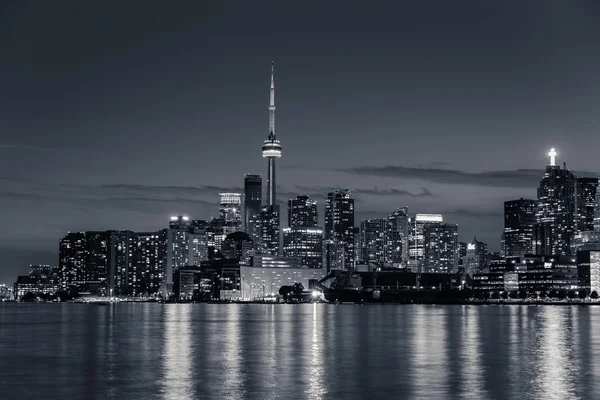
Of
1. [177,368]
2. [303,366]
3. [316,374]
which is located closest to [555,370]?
[316,374]

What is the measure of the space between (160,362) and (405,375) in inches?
760

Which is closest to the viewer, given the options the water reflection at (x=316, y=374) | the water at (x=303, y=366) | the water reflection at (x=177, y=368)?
the water reflection at (x=316, y=374)

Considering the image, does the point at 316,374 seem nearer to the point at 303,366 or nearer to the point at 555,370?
the point at 303,366

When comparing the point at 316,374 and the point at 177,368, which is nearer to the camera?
the point at 316,374

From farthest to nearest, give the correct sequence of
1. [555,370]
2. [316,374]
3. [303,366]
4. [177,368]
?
[303,366], [177,368], [555,370], [316,374]

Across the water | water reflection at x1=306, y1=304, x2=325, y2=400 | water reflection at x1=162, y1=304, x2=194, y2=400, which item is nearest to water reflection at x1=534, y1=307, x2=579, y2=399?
the water

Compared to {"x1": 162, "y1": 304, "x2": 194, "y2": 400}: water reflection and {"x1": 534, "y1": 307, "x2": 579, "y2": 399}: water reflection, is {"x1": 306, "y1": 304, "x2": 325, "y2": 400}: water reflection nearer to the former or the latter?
{"x1": 162, "y1": 304, "x2": 194, "y2": 400}: water reflection

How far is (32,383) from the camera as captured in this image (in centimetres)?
5200

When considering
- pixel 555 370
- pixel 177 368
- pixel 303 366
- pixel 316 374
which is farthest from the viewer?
pixel 303 366

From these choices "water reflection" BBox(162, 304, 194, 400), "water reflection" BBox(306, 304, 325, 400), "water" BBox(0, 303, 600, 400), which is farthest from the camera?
"water" BBox(0, 303, 600, 400)

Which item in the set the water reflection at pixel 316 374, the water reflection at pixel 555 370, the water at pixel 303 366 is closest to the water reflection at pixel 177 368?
the water at pixel 303 366

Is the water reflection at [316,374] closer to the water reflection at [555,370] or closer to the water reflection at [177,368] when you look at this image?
the water reflection at [177,368]

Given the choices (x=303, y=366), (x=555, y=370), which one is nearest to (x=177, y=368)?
(x=303, y=366)

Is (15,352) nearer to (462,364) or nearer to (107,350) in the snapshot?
(107,350)
